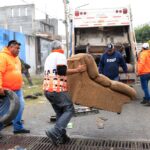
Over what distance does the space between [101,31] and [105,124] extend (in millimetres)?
6315

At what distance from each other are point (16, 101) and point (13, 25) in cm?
4390

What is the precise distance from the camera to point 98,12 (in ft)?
45.1

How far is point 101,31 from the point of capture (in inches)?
554

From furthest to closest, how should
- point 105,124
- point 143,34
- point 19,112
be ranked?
1. point 143,34
2. point 105,124
3. point 19,112

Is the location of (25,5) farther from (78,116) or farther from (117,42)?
(78,116)

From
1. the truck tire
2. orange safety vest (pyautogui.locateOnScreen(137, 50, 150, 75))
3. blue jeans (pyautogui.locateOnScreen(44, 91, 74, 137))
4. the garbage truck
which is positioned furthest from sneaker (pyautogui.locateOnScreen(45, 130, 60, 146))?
the garbage truck

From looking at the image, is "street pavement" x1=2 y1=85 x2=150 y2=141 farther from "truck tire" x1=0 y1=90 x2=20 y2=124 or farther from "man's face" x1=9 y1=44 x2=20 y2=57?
"man's face" x1=9 y1=44 x2=20 y2=57

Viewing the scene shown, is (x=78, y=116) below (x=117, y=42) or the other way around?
below

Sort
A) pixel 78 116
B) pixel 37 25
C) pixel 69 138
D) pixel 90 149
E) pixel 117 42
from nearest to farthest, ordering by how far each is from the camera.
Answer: pixel 90 149 → pixel 69 138 → pixel 78 116 → pixel 117 42 → pixel 37 25

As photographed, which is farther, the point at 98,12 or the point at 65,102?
the point at 98,12

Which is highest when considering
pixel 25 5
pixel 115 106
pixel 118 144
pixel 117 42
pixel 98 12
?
pixel 25 5

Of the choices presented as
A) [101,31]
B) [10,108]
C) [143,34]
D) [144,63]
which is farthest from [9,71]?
[143,34]

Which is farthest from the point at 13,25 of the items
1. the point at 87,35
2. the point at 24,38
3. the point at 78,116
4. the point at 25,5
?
the point at 78,116

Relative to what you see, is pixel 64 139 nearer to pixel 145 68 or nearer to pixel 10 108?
pixel 10 108
